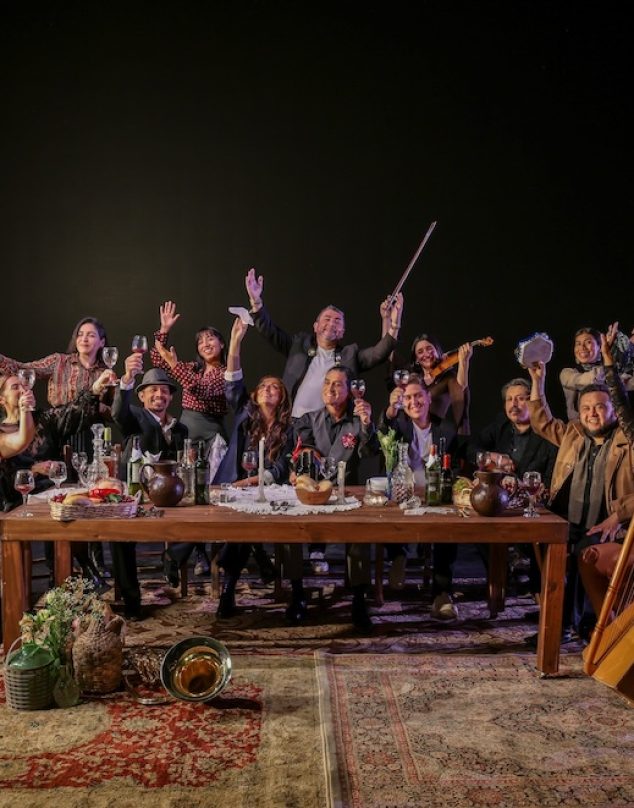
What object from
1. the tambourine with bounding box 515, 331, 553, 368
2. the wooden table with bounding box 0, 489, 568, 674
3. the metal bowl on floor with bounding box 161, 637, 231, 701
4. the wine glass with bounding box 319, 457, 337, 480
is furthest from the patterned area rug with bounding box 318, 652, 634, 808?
the tambourine with bounding box 515, 331, 553, 368

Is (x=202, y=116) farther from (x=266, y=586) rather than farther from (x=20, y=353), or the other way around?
(x=266, y=586)

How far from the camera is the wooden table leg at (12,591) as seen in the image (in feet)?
9.94

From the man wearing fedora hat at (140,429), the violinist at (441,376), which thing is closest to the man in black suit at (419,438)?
the violinist at (441,376)

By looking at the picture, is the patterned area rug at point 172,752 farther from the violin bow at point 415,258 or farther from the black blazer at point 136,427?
the violin bow at point 415,258

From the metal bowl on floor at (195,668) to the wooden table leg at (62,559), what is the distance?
2.23 ft

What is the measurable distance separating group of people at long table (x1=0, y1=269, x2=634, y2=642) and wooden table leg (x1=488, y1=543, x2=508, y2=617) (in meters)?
0.19

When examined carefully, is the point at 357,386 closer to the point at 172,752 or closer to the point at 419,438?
the point at 419,438

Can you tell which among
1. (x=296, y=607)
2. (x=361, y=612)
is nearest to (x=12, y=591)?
(x=296, y=607)

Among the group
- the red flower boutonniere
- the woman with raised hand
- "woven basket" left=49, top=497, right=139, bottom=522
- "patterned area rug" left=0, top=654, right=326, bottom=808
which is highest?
the woman with raised hand

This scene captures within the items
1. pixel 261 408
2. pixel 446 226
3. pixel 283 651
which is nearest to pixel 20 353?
pixel 261 408

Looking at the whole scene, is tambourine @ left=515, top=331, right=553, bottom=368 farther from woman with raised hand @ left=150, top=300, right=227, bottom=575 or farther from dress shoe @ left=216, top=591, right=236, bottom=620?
dress shoe @ left=216, top=591, right=236, bottom=620

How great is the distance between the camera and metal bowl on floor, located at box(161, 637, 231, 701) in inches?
111

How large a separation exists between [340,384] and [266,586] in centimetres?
122

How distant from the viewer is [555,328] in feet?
20.7
